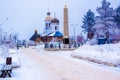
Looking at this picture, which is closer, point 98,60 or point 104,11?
point 98,60

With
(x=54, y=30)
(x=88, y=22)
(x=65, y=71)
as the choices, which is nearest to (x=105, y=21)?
(x=88, y=22)

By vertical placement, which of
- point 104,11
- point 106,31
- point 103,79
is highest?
point 104,11

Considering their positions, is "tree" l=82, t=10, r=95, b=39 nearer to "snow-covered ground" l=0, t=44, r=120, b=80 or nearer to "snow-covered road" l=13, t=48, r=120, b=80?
"snow-covered ground" l=0, t=44, r=120, b=80

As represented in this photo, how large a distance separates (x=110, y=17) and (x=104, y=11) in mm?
2081

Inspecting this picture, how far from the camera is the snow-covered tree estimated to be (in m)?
58.5

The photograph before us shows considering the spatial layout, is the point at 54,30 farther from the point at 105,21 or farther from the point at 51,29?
the point at 105,21

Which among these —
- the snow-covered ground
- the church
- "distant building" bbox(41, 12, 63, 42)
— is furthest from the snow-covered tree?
"distant building" bbox(41, 12, 63, 42)

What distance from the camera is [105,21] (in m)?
59.2

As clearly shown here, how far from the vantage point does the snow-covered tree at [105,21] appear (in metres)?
58.5

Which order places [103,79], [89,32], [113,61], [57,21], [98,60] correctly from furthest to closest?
[57,21], [89,32], [98,60], [113,61], [103,79]

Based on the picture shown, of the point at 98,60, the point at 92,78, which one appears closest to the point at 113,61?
the point at 98,60

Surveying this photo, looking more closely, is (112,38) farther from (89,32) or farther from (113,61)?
(113,61)

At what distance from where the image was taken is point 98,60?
23.7m

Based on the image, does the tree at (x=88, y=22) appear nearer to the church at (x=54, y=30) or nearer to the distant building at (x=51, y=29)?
the church at (x=54, y=30)
